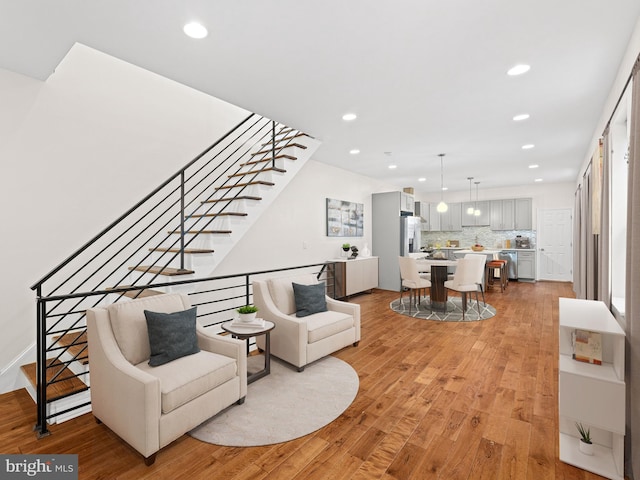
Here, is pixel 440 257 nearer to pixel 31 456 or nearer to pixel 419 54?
pixel 419 54

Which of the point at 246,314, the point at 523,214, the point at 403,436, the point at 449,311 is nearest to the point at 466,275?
the point at 449,311

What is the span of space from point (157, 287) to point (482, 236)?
384 inches

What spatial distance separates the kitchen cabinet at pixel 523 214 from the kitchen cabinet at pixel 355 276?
4.97 m

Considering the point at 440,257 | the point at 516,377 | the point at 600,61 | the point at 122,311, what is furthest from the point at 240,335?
the point at 440,257

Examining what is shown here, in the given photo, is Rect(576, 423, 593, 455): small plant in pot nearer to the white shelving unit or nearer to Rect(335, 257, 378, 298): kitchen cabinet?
Result: the white shelving unit

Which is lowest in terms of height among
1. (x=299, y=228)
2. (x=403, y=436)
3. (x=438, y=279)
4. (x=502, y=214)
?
(x=403, y=436)

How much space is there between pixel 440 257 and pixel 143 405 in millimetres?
5315

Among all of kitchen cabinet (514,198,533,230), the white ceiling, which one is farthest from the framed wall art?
kitchen cabinet (514,198,533,230)

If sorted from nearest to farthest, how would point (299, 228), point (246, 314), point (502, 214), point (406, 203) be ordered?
point (246, 314) < point (299, 228) < point (406, 203) < point (502, 214)

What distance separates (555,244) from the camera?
900cm

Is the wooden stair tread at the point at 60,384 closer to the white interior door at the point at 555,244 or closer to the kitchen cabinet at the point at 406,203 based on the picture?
the kitchen cabinet at the point at 406,203

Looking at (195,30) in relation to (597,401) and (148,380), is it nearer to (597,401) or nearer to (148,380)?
(148,380)

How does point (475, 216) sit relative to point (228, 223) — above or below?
above

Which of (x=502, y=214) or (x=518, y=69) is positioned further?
(x=502, y=214)
